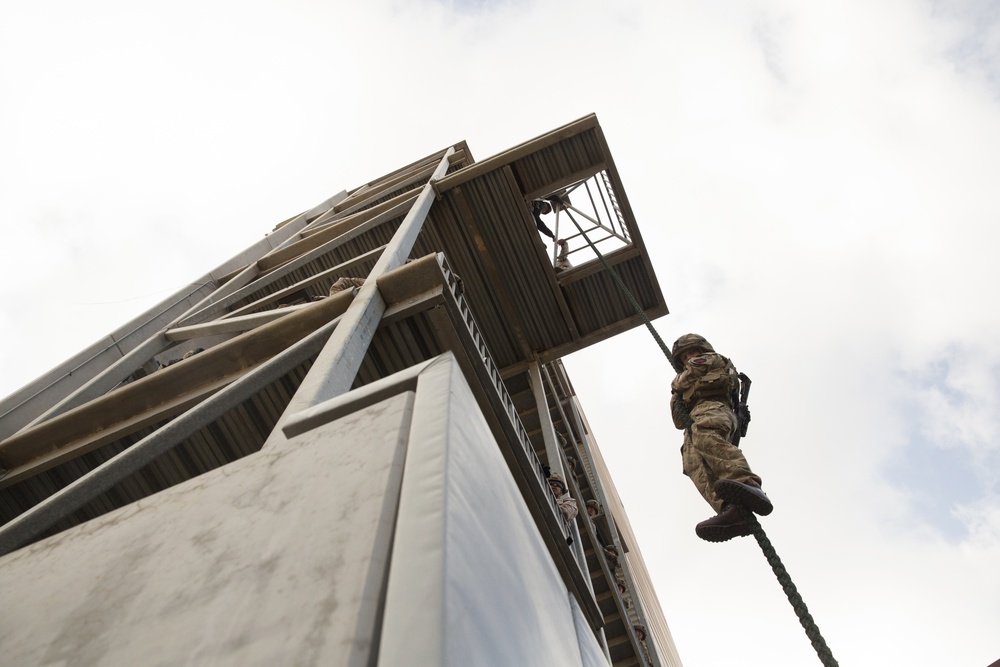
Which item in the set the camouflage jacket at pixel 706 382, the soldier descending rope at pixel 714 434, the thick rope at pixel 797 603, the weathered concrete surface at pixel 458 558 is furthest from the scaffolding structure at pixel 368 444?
the camouflage jacket at pixel 706 382

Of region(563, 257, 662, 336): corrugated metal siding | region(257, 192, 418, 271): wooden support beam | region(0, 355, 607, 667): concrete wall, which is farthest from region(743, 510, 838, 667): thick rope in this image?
region(257, 192, 418, 271): wooden support beam

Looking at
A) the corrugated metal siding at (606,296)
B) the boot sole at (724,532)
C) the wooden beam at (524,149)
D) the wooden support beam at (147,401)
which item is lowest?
the corrugated metal siding at (606,296)

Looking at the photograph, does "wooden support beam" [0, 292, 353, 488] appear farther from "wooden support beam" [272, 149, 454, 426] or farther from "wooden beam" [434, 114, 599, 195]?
"wooden beam" [434, 114, 599, 195]

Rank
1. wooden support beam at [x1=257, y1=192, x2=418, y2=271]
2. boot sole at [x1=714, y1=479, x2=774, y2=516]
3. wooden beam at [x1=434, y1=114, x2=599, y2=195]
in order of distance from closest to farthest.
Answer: boot sole at [x1=714, y1=479, x2=774, y2=516] < wooden beam at [x1=434, y1=114, x2=599, y2=195] < wooden support beam at [x1=257, y1=192, x2=418, y2=271]

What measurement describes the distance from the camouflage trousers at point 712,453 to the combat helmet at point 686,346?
2.19ft

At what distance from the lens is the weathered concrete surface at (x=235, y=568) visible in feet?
3.63

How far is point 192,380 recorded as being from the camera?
4.55m

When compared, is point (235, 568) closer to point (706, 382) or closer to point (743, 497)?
point (743, 497)

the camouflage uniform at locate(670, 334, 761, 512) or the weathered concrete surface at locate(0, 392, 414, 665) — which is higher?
the weathered concrete surface at locate(0, 392, 414, 665)

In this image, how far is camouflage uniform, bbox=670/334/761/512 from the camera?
157 inches

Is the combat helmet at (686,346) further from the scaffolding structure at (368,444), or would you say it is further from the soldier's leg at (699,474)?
the scaffolding structure at (368,444)

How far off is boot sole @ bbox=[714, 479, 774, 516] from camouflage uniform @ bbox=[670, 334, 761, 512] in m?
0.23

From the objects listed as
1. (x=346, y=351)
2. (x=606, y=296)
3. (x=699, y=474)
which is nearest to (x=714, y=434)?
(x=699, y=474)

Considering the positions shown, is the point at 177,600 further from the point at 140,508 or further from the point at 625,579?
the point at 625,579
